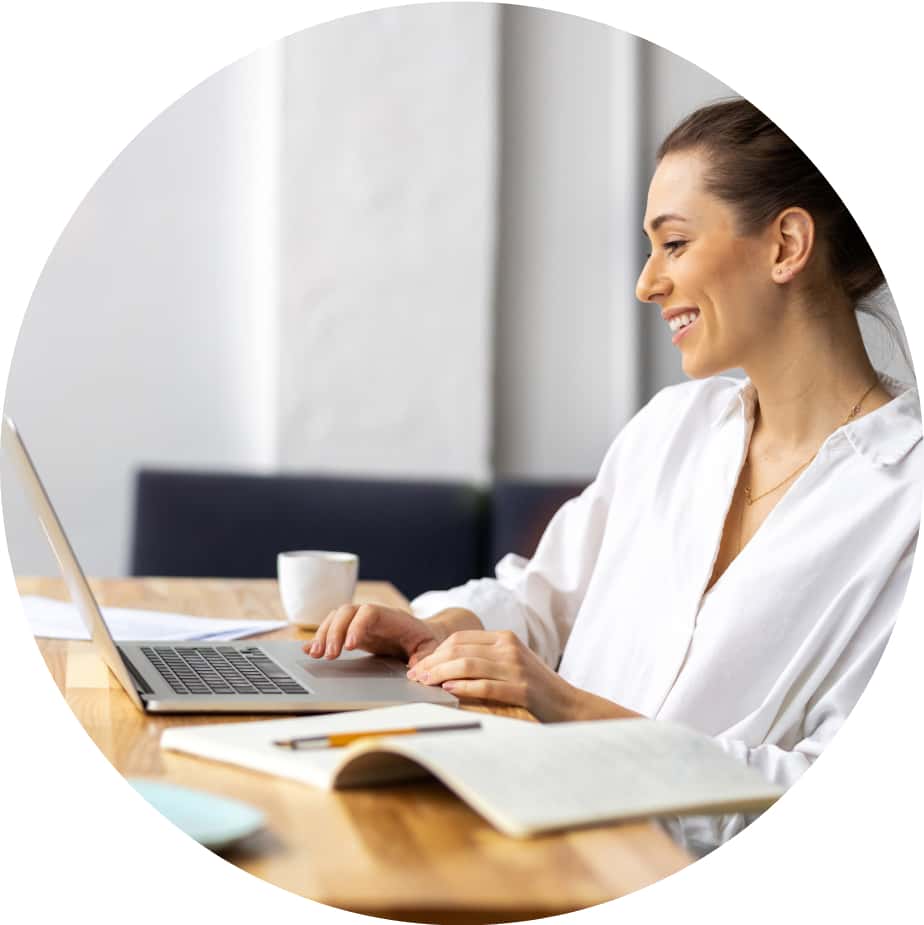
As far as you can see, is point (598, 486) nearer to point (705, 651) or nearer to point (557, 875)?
point (705, 651)

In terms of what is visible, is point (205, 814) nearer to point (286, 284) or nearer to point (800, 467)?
point (800, 467)

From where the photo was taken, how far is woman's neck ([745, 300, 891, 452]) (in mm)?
1062

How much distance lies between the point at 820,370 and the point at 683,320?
0.43 ft

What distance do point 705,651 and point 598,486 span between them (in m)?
0.32

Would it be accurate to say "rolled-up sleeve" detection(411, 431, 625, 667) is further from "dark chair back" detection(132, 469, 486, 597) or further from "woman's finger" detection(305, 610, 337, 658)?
"dark chair back" detection(132, 469, 486, 597)

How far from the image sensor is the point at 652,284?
1109 mm

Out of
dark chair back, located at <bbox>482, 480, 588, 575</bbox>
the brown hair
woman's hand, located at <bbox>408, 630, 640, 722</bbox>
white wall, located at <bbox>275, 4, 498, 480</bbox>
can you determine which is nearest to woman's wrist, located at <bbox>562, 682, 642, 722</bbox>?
woman's hand, located at <bbox>408, 630, 640, 722</bbox>

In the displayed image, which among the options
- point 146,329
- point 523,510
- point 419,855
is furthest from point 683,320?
point 146,329

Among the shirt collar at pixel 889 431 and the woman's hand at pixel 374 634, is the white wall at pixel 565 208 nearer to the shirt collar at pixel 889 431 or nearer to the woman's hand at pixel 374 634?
the shirt collar at pixel 889 431

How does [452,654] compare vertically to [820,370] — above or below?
below

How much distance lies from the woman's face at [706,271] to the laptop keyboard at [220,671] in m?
0.48

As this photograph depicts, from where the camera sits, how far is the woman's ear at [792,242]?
1.06 m

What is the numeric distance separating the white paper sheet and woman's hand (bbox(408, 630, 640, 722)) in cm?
32

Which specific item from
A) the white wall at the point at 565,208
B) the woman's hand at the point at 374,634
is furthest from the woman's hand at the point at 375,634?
the white wall at the point at 565,208
